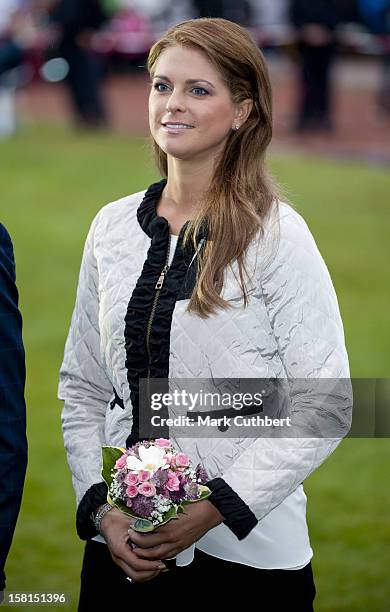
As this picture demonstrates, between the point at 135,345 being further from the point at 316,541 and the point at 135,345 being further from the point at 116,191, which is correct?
the point at 116,191

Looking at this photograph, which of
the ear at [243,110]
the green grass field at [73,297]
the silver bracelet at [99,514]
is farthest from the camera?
the green grass field at [73,297]

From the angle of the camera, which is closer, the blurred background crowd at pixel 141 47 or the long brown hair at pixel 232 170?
the long brown hair at pixel 232 170

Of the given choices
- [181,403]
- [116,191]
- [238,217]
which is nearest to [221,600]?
[181,403]

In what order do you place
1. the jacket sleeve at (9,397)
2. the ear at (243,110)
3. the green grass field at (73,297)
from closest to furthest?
the jacket sleeve at (9,397) → the ear at (243,110) → the green grass field at (73,297)

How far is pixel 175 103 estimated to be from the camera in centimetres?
347

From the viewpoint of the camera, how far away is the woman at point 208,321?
3312 millimetres

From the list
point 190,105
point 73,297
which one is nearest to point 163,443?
point 190,105

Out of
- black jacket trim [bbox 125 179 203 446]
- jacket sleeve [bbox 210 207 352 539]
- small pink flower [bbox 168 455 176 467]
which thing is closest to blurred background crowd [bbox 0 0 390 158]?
black jacket trim [bbox 125 179 203 446]

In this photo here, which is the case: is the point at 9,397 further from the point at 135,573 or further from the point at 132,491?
the point at 135,573

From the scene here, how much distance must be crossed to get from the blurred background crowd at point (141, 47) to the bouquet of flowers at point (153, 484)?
42.1 ft

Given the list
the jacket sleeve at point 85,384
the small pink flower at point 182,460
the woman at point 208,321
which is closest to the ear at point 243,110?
the woman at point 208,321

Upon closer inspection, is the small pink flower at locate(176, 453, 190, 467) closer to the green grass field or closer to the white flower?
the white flower

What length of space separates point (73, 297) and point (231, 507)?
7638 millimetres

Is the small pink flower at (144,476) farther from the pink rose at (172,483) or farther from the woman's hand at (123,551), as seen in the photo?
the woman's hand at (123,551)
